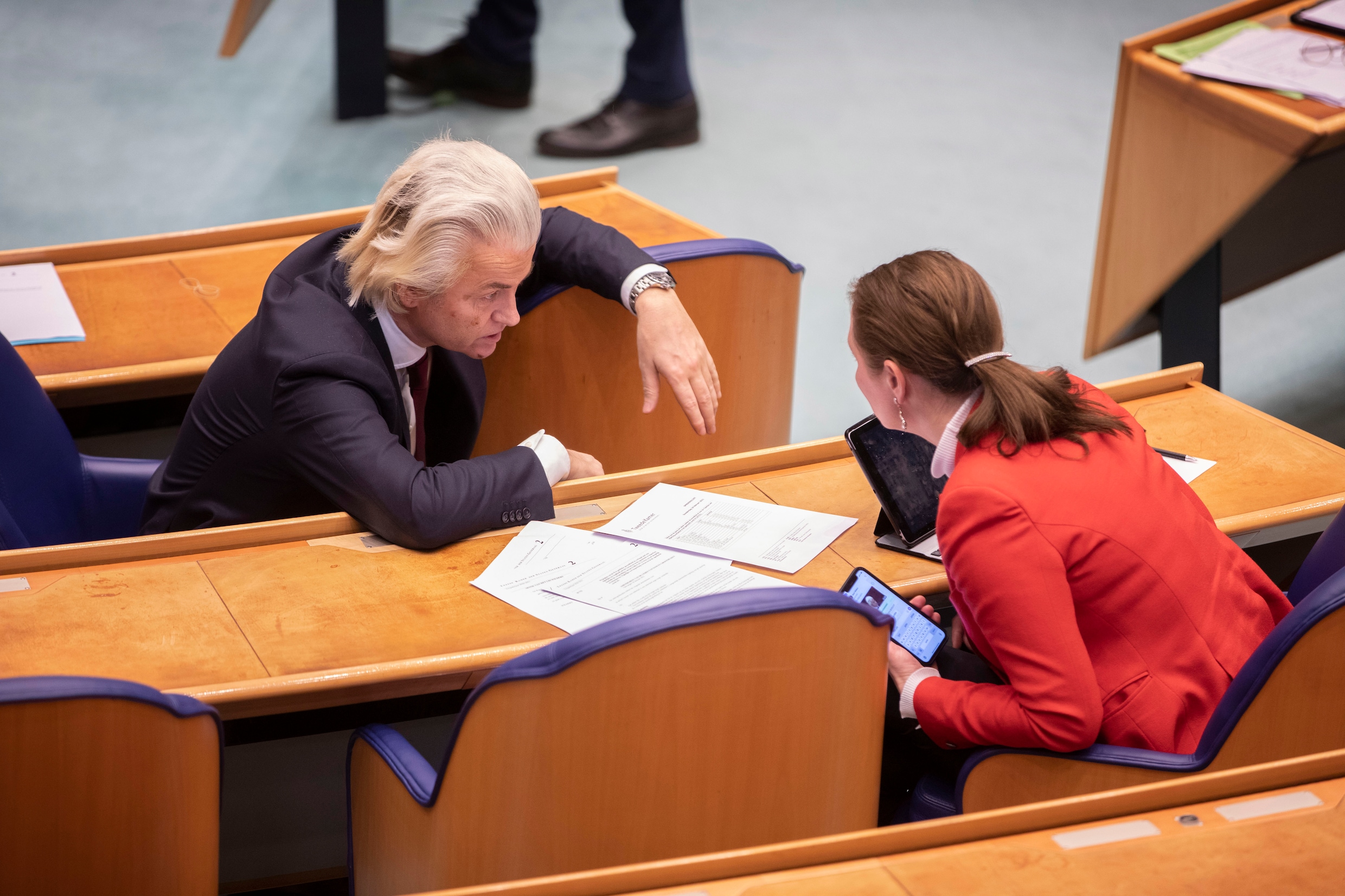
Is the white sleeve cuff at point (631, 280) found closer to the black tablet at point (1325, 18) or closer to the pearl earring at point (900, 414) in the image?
the pearl earring at point (900, 414)

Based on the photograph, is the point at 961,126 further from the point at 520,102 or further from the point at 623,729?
the point at 623,729

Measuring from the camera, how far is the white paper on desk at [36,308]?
7.98 ft

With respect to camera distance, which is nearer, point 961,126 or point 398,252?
point 398,252

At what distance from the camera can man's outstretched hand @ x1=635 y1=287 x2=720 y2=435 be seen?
7.05 feet

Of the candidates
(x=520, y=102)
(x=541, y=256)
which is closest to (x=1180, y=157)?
(x=541, y=256)

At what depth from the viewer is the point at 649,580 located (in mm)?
1756

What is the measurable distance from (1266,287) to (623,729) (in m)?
3.63

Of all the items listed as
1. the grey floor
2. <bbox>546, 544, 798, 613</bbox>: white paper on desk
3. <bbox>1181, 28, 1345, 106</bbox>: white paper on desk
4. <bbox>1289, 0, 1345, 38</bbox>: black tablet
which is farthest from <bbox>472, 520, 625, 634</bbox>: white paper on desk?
<bbox>1289, 0, 1345, 38</bbox>: black tablet

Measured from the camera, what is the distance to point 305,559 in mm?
1815

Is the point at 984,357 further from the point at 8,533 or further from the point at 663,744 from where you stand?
the point at 8,533

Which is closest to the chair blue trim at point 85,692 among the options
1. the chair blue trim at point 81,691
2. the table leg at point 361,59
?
the chair blue trim at point 81,691

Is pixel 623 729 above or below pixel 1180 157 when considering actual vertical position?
below

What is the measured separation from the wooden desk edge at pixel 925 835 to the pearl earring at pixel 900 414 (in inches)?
22.9

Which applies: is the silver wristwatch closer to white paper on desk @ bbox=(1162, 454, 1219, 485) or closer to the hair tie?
the hair tie
